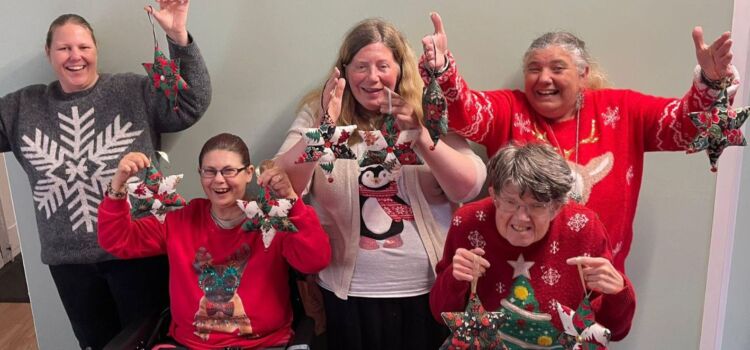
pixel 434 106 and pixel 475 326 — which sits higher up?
pixel 434 106

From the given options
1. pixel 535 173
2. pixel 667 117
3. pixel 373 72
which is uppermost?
pixel 373 72

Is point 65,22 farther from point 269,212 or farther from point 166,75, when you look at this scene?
point 269,212

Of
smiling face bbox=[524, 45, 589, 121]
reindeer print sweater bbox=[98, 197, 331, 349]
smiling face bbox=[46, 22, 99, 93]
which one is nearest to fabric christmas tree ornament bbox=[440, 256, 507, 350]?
reindeer print sweater bbox=[98, 197, 331, 349]

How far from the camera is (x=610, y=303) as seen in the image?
1.24 m

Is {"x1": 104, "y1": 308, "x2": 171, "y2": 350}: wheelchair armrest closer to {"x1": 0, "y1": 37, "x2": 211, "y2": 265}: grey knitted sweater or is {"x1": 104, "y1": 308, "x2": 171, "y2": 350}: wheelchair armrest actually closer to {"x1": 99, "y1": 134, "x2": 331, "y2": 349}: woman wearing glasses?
{"x1": 99, "y1": 134, "x2": 331, "y2": 349}: woman wearing glasses

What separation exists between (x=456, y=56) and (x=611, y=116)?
19.4 inches

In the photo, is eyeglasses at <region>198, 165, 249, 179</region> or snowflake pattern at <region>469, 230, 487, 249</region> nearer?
snowflake pattern at <region>469, 230, 487, 249</region>

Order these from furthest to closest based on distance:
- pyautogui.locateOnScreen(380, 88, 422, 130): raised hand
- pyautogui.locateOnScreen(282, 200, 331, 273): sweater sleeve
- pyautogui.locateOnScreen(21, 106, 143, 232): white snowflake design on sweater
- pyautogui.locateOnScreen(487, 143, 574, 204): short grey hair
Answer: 1. pyautogui.locateOnScreen(21, 106, 143, 232): white snowflake design on sweater
2. pyautogui.locateOnScreen(282, 200, 331, 273): sweater sleeve
3. pyautogui.locateOnScreen(380, 88, 422, 130): raised hand
4. pyautogui.locateOnScreen(487, 143, 574, 204): short grey hair

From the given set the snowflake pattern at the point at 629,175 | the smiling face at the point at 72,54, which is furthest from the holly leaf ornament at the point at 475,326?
the smiling face at the point at 72,54

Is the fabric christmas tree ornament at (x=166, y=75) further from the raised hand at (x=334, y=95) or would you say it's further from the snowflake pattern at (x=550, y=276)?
the snowflake pattern at (x=550, y=276)

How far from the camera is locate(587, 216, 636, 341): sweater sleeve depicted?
1.22 meters

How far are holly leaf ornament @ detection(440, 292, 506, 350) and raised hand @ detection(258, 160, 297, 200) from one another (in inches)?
19.1

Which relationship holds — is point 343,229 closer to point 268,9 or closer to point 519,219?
point 519,219

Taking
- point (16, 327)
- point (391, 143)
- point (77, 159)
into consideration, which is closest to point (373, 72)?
point (391, 143)
